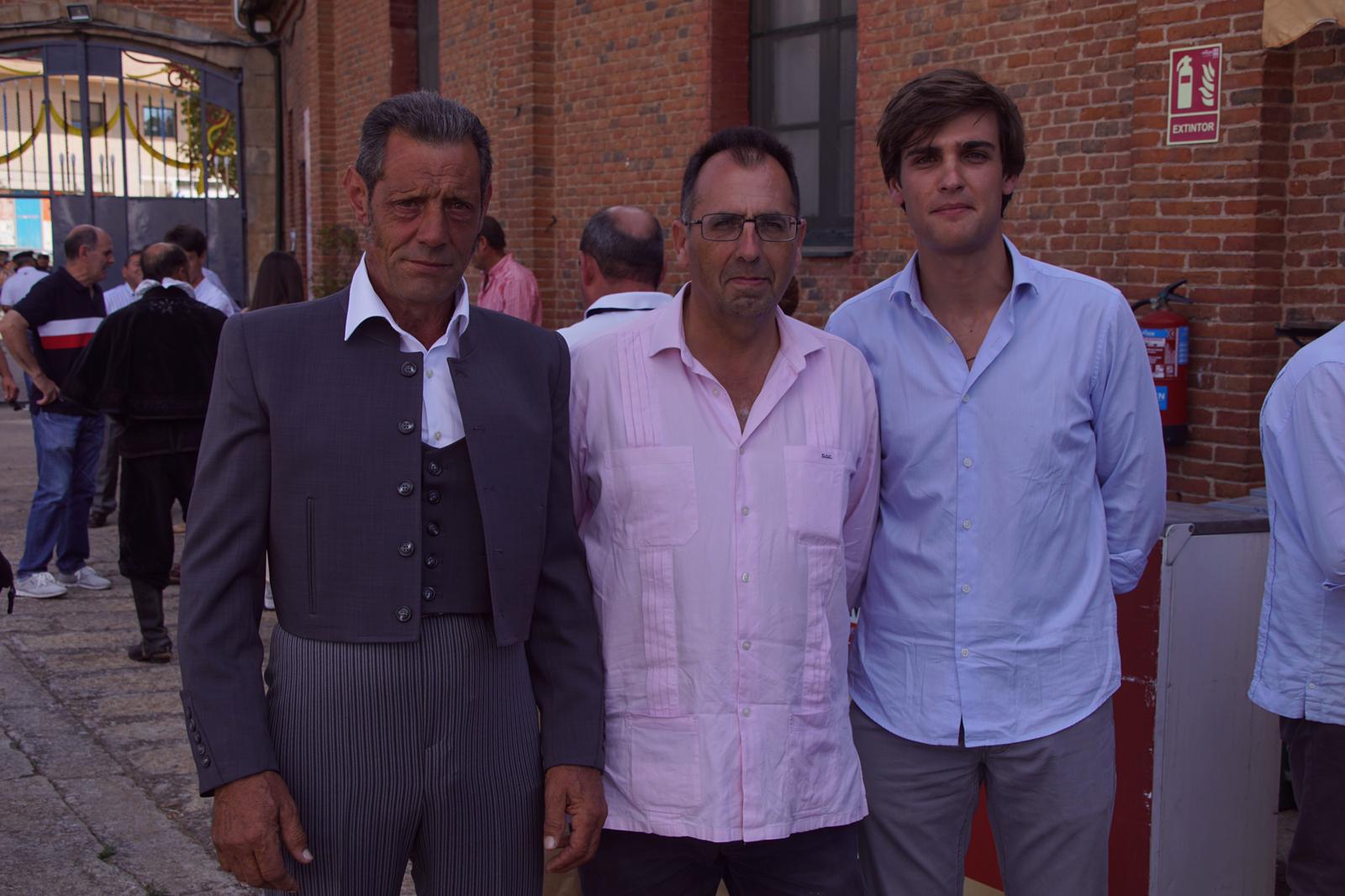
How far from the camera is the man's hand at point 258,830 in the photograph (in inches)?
83.3

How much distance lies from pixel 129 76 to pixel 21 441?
7588mm

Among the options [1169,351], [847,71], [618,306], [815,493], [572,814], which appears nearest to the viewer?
[572,814]

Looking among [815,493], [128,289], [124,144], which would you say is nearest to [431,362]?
[815,493]

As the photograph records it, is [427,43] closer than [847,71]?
No

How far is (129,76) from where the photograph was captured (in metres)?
20.5

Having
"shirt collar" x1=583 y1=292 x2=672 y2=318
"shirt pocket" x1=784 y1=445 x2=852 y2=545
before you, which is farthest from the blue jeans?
"shirt pocket" x1=784 y1=445 x2=852 y2=545

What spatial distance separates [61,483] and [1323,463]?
7177mm

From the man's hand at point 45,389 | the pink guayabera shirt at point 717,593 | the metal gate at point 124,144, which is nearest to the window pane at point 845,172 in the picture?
the man's hand at point 45,389

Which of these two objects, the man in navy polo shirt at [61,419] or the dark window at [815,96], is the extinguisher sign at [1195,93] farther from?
the man in navy polo shirt at [61,419]

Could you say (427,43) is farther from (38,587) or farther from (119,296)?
(38,587)

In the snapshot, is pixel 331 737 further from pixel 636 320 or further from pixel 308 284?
pixel 308 284

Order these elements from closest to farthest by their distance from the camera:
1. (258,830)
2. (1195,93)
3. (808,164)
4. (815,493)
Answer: (258,830), (815,493), (1195,93), (808,164)

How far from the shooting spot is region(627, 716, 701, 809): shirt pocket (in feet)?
7.83

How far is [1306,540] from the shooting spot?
2877mm
